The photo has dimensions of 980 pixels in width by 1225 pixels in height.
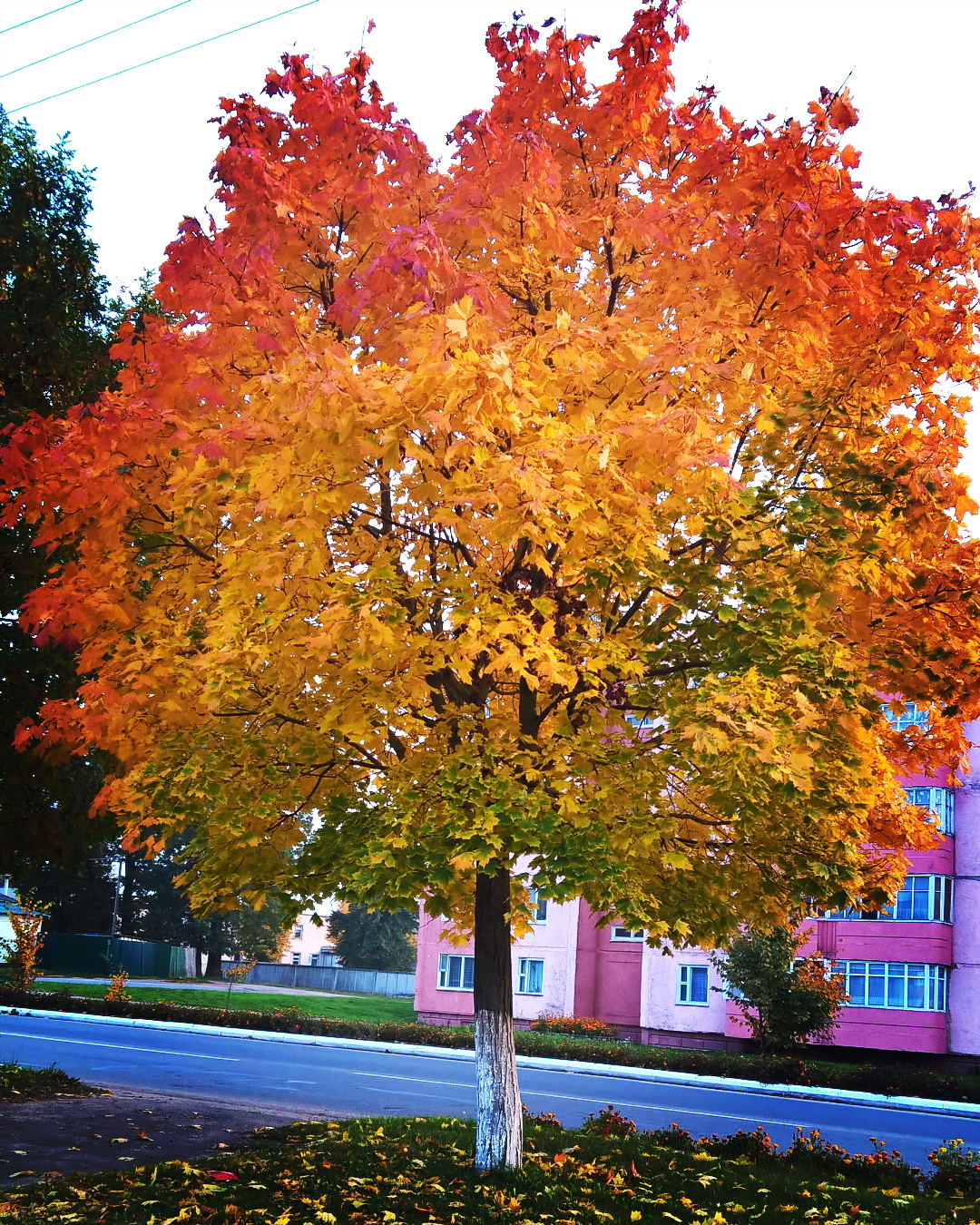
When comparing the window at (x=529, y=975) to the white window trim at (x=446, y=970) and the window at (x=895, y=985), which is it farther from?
the window at (x=895, y=985)

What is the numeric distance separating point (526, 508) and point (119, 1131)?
30.9 ft

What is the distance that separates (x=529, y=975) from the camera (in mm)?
37344

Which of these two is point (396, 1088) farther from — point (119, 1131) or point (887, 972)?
point (887, 972)

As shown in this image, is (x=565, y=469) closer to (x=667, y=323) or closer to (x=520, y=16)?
(x=667, y=323)

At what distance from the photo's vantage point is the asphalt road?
15.9 meters

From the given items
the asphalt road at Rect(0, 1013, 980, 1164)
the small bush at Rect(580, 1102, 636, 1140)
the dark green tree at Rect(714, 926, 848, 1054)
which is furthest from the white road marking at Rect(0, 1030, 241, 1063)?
the dark green tree at Rect(714, 926, 848, 1054)

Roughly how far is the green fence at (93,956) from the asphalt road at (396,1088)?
29224mm

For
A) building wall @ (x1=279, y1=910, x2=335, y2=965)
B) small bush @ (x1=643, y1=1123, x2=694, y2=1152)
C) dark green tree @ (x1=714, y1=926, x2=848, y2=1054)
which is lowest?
building wall @ (x1=279, y1=910, x2=335, y2=965)

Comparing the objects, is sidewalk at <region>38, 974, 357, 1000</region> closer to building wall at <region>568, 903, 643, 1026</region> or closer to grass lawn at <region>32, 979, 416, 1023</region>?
grass lawn at <region>32, 979, 416, 1023</region>

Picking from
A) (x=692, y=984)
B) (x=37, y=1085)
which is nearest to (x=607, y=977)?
(x=692, y=984)

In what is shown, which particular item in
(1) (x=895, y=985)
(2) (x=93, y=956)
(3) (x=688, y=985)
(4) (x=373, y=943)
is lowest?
(4) (x=373, y=943)

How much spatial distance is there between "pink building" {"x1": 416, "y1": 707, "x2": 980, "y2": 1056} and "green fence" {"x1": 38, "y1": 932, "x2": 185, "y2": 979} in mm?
25754

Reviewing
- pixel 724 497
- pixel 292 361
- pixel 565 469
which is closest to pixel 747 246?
pixel 724 497

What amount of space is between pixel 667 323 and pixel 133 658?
4.83 m
